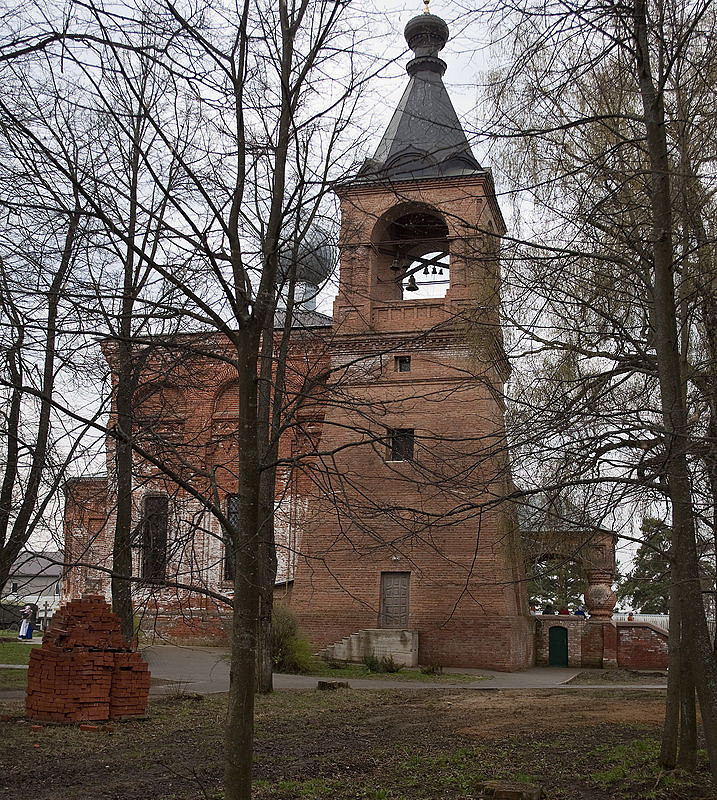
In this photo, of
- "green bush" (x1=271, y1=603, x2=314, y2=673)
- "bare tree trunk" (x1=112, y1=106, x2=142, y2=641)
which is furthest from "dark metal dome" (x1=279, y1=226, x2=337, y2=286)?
"green bush" (x1=271, y1=603, x2=314, y2=673)

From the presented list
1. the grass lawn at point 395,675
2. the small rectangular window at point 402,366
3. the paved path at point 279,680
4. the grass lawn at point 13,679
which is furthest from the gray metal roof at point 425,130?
the grass lawn at point 395,675

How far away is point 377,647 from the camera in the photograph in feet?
75.8

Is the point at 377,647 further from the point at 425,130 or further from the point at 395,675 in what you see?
the point at 425,130

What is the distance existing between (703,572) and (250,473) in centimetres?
524

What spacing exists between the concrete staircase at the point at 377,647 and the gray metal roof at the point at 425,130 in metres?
12.1

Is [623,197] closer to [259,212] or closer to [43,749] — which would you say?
[259,212]

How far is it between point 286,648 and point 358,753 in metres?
11.2

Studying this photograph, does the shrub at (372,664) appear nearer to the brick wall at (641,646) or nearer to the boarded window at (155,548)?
the brick wall at (641,646)

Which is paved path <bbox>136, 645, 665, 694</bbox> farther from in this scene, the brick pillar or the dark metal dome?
the dark metal dome

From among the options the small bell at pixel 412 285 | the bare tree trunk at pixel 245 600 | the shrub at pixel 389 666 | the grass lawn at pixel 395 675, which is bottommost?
the grass lawn at pixel 395 675

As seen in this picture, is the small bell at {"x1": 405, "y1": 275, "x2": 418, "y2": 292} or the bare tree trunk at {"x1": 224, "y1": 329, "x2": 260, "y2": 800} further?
the small bell at {"x1": 405, "y1": 275, "x2": 418, "y2": 292}

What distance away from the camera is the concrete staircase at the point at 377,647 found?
74.6 ft

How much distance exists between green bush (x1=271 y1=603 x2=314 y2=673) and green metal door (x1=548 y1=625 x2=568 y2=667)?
1035 centimetres

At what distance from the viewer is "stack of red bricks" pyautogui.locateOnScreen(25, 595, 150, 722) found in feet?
38.0
